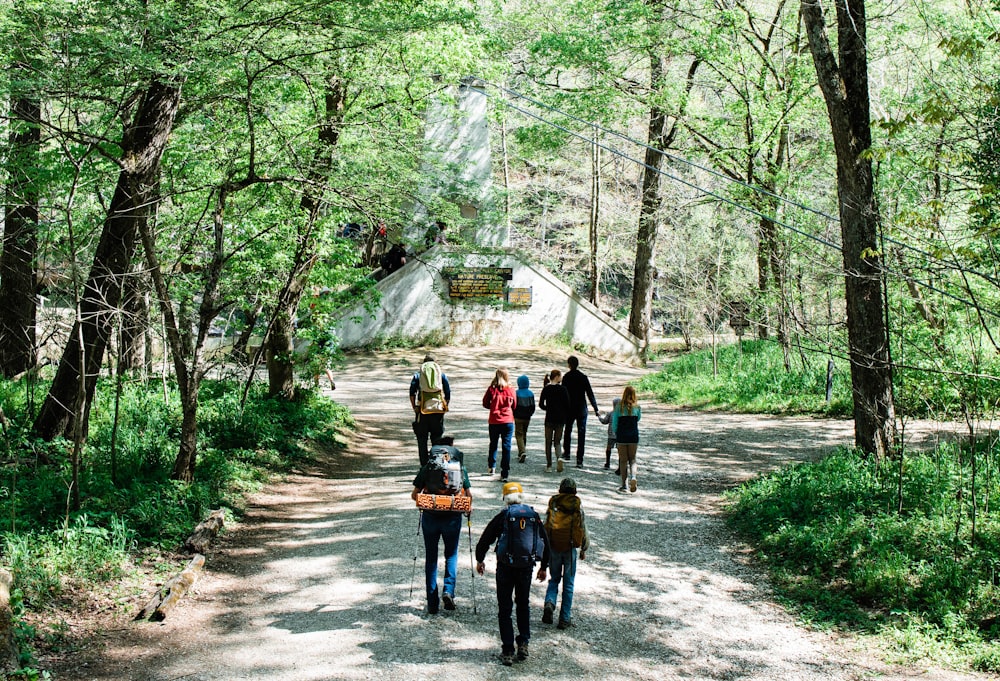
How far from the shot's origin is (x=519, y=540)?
6199 mm

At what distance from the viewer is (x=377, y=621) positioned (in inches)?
275

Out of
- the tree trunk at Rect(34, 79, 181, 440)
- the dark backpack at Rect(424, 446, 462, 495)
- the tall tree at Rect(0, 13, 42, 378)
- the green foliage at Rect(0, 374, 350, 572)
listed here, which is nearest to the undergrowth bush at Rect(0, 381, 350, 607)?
the green foliage at Rect(0, 374, 350, 572)

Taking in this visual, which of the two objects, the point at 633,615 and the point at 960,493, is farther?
the point at 960,493

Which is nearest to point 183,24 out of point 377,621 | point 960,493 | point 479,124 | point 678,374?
point 377,621

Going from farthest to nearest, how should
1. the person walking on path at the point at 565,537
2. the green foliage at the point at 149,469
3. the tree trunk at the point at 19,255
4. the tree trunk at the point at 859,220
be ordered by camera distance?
the tree trunk at the point at 859,220 < the tree trunk at the point at 19,255 < the green foliage at the point at 149,469 < the person walking on path at the point at 565,537

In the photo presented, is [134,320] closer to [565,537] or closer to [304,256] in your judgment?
[304,256]

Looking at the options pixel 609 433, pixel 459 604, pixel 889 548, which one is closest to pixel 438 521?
pixel 459 604

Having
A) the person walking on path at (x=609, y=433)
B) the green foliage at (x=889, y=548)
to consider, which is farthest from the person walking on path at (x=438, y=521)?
the person walking on path at (x=609, y=433)

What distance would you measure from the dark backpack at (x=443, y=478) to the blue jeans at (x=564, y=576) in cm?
101

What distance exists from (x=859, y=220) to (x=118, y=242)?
9.71 m

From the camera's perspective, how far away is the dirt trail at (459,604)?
20.7ft

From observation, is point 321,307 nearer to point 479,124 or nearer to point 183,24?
point 183,24

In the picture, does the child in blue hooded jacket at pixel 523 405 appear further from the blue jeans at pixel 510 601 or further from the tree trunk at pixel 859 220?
the blue jeans at pixel 510 601

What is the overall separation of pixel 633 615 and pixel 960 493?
13.8 ft
